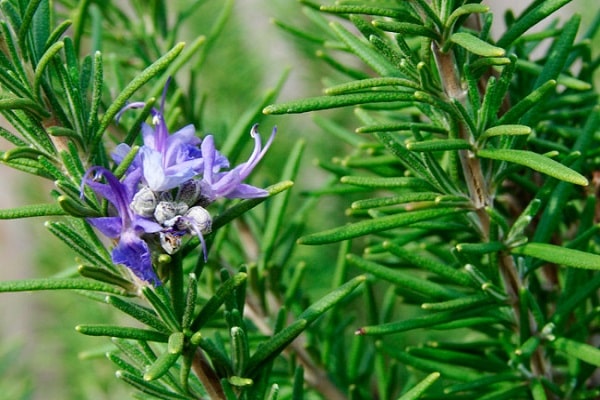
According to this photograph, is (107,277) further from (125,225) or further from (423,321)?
(423,321)

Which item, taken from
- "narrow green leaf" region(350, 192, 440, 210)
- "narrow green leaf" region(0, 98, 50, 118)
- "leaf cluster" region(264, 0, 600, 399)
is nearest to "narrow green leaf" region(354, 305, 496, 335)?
"leaf cluster" region(264, 0, 600, 399)

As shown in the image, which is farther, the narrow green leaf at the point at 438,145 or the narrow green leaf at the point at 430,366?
the narrow green leaf at the point at 430,366

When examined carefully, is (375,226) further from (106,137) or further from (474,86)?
(106,137)

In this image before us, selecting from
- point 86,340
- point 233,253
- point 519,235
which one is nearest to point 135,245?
point 519,235

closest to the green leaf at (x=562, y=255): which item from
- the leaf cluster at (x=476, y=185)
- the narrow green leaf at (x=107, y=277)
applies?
the leaf cluster at (x=476, y=185)

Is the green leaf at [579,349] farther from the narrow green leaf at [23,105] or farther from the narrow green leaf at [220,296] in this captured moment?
the narrow green leaf at [23,105]

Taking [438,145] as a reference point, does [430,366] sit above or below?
below

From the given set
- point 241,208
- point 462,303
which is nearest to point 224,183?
point 241,208
